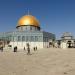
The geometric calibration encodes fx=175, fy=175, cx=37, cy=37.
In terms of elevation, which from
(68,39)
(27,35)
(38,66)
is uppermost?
(27,35)

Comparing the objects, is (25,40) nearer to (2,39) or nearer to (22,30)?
(22,30)

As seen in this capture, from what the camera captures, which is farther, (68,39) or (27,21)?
(27,21)

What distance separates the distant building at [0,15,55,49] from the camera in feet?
205

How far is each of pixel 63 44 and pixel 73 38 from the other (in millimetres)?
6563

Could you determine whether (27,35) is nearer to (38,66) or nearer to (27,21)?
(27,21)

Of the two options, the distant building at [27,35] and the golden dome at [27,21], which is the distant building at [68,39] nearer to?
the distant building at [27,35]

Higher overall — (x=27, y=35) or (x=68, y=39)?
(x=27, y=35)

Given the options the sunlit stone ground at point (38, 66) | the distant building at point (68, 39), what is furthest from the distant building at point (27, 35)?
the sunlit stone ground at point (38, 66)

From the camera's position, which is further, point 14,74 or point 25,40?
point 25,40

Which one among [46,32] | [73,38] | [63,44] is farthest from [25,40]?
[73,38]

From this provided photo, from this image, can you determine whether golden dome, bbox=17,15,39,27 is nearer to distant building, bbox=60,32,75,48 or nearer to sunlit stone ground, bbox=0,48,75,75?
distant building, bbox=60,32,75,48

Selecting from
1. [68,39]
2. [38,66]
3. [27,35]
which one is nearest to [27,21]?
[27,35]

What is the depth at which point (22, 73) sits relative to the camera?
10.8m

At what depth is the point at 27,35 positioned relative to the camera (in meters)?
62.8
